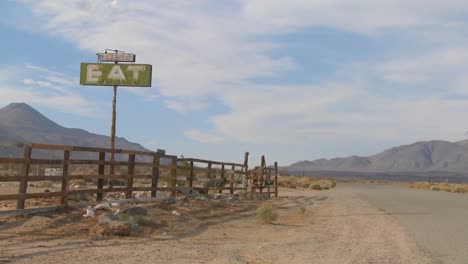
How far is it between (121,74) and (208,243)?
17.0 meters

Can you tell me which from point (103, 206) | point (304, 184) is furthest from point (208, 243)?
point (304, 184)

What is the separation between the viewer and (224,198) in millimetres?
24812

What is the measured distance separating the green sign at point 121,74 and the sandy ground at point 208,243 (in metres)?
12.0

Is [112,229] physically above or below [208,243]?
above

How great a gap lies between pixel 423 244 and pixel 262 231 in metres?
4.07

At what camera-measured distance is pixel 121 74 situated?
90.6 feet

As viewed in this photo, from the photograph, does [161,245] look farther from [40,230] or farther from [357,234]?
[357,234]

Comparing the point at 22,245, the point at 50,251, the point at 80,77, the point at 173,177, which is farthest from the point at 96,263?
the point at 80,77

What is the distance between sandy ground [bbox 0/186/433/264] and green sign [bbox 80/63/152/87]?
12.0 meters

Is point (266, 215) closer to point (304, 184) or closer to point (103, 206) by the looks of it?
point (103, 206)

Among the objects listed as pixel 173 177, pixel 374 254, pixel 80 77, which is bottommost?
pixel 374 254

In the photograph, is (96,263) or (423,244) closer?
(96,263)

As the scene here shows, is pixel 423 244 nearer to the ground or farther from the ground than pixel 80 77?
nearer to the ground

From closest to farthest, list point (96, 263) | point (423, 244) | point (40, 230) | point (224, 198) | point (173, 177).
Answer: point (96, 263), point (40, 230), point (423, 244), point (173, 177), point (224, 198)
